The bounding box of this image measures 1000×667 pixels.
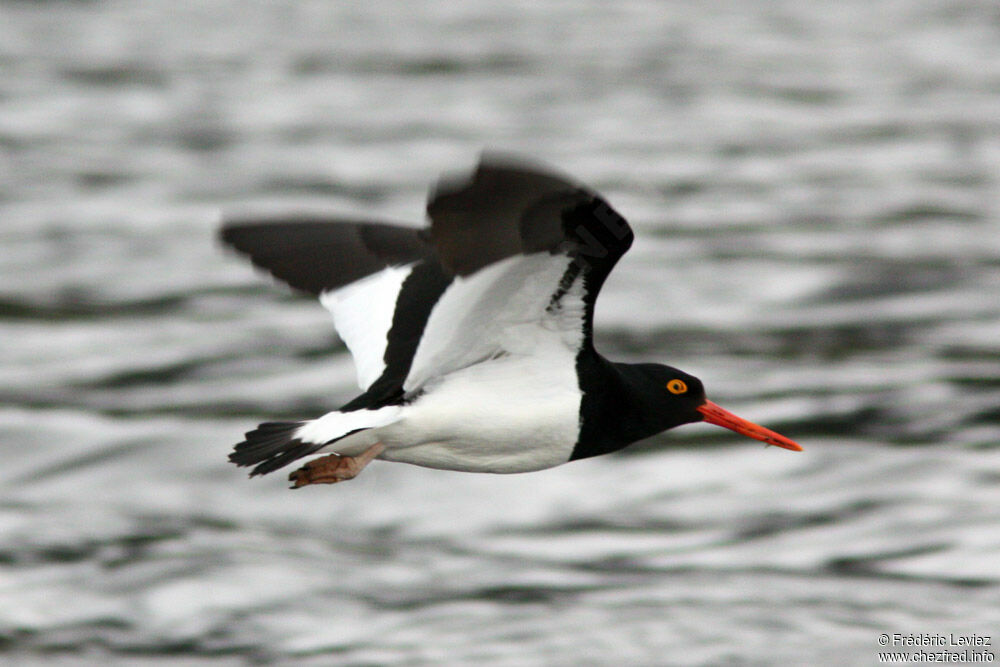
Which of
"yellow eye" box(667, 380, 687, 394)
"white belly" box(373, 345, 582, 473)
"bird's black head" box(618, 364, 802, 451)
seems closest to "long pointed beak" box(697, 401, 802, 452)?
"bird's black head" box(618, 364, 802, 451)

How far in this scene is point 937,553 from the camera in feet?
45.5

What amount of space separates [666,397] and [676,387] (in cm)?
9

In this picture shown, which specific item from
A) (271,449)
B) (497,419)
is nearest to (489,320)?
(497,419)

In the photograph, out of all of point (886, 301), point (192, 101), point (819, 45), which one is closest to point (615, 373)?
point (886, 301)

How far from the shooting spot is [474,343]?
703 centimetres

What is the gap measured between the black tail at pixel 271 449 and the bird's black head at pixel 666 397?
1834 millimetres

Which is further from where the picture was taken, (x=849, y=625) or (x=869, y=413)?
(x=869, y=413)

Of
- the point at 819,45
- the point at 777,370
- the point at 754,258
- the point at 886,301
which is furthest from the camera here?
the point at 819,45

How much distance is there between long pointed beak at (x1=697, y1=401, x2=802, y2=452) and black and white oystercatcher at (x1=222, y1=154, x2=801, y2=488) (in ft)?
0.05

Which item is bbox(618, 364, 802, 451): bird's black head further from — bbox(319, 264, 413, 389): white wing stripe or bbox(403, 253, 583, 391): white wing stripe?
bbox(319, 264, 413, 389): white wing stripe

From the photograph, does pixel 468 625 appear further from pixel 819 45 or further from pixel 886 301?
pixel 819 45

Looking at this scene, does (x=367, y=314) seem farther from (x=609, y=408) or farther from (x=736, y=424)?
(x=736, y=424)

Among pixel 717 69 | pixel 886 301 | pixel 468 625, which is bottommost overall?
pixel 468 625

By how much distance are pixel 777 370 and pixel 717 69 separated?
1209cm
